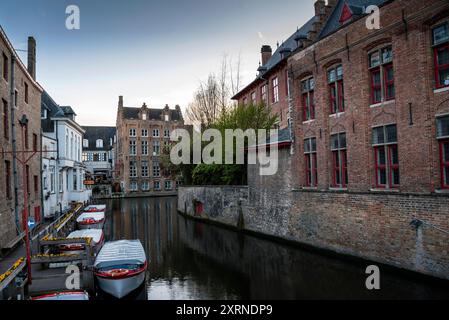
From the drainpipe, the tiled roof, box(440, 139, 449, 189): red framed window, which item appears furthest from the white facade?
the tiled roof

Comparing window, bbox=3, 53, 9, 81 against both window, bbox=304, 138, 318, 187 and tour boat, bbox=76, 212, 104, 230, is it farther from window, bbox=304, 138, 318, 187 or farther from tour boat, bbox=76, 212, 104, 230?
window, bbox=304, 138, 318, 187

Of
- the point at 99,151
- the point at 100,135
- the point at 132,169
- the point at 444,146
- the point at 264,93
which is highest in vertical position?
the point at 100,135

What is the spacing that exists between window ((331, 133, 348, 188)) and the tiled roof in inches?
2283

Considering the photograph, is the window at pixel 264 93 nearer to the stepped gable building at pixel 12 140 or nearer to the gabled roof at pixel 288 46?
the gabled roof at pixel 288 46

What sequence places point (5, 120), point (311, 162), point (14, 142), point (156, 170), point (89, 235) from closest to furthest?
point (5, 120) < point (14, 142) < point (89, 235) < point (311, 162) < point (156, 170)

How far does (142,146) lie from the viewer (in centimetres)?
6059

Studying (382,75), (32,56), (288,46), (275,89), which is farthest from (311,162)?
(32,56)

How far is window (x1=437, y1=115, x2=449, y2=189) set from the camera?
11.3 meters

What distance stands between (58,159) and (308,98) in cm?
1908

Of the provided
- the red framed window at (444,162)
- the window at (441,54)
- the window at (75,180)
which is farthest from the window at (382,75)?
the window at (75,180)

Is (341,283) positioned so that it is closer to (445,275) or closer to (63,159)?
(445,275)

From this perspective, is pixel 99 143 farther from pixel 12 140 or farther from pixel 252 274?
pixel 252 274

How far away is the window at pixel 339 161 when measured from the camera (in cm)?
1580

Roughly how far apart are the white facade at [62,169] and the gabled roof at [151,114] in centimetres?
2660
